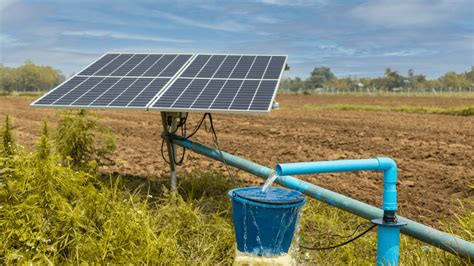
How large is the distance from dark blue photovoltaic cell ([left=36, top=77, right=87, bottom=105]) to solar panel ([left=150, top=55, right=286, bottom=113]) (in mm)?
1471

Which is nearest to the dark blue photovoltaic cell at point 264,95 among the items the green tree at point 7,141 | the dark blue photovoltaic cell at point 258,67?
the dark blue photovoltaic cell at point 258,67

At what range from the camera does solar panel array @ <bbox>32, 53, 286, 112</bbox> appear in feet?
21.5

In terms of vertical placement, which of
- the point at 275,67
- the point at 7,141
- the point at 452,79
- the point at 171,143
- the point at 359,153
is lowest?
the point at 359,153

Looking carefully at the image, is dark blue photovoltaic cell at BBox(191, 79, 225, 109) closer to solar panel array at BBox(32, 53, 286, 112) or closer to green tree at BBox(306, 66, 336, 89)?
solar panel array at BBox(32, 53, 286, 112)

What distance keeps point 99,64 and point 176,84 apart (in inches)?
82.9

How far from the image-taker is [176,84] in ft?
24.3

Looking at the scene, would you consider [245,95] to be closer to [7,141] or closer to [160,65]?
[160,65]

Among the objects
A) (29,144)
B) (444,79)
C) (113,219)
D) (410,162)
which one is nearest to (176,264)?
(113,219)

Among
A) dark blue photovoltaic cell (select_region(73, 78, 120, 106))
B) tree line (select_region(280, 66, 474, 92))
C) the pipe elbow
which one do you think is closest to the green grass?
the pipe elbow

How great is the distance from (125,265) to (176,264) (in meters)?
0.48

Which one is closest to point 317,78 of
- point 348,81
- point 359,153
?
point 348,81

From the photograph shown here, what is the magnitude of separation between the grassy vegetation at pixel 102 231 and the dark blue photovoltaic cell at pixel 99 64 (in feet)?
7.89

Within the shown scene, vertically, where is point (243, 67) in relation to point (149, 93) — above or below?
above

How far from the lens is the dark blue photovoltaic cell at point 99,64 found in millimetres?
8383
